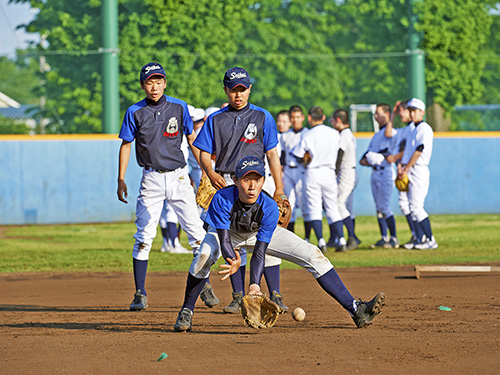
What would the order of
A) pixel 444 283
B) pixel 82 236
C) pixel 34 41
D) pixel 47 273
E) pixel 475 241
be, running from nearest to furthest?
pixel 444 283 → pixel 47 273 → pixel 475 241 → pixel 82 236 → pixel 34 41

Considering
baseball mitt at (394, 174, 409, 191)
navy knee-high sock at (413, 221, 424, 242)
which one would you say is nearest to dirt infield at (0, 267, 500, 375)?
baseball mitt at (394, 174, 409, 191)

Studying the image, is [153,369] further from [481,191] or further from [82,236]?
[481,191]

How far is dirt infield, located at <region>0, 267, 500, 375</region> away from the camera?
5.17 meters

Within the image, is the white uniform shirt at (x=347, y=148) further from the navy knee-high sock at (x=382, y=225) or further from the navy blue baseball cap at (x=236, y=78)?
the navy blue baseball cap at (x=236, y=78)

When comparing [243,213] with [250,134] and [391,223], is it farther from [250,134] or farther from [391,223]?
[391,223]

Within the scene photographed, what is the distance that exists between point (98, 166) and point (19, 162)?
1636mm

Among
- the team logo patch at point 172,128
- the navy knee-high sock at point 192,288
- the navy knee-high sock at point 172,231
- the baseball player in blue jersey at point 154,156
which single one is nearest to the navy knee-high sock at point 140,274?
the baseball player in blue jersey at point 154,156

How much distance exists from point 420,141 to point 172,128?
208 inches

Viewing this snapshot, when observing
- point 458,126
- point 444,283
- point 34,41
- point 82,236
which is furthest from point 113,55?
point 444,283

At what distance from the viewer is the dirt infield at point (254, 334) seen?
5172 mm

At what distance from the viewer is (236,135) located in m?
7.16

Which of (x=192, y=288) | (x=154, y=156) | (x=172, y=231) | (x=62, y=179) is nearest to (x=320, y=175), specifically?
(x=172, y=231)

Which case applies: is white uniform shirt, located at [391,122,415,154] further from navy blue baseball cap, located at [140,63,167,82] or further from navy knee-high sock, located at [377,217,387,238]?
navy blue baseball cap, located at [140,63,167,82]

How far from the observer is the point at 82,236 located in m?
15.5
